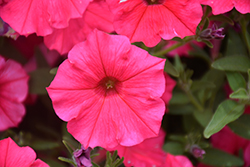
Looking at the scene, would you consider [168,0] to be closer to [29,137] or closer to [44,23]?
[44,23]

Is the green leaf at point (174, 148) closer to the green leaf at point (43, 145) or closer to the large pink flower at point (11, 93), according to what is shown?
the green leaf at point (43, 145)

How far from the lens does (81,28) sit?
79cm

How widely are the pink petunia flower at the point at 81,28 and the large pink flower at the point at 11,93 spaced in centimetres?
13

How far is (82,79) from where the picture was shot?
0.68m

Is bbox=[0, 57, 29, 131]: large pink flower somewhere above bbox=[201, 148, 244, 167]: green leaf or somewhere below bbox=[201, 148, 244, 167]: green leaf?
above

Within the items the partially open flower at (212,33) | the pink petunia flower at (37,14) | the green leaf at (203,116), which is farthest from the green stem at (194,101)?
the pink petunia flower at (37,14)

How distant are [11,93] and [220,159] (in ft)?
2.16

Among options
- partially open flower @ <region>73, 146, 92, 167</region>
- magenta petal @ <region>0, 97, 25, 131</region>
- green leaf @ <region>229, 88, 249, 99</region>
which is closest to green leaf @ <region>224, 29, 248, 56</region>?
green leaf @ <region>229, 88, 249, 99</region>

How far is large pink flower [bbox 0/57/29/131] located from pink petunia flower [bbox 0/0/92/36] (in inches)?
5.7

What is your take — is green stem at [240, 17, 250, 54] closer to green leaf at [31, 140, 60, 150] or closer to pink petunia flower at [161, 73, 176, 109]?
pink petunia flower at [161, 73, 176, 109]

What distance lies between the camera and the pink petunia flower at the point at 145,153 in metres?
0.83

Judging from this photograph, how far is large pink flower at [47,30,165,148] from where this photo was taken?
2.15 ft

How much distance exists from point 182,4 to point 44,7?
0.32 meters

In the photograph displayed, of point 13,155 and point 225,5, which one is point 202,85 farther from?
point 13,155
